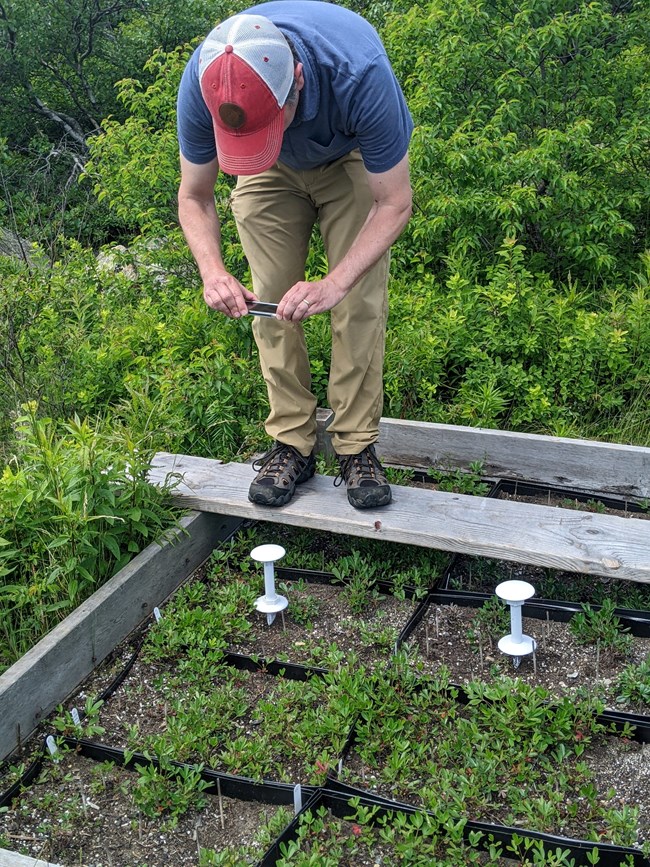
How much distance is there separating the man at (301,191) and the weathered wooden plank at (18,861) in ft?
5.14

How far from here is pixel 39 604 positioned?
2.94 m

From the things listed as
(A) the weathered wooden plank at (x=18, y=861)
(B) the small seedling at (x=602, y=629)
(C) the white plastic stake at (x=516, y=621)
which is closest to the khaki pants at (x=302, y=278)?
(C) the white plastic stake at (x=516, y=621)

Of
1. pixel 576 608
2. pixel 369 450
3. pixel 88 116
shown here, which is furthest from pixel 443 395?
pixel 88 116

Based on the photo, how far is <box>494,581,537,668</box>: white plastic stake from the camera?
2662mm

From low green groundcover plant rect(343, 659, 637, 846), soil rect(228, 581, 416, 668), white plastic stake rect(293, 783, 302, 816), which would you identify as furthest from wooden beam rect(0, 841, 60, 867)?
soil rect(228, 581, 416, 668)

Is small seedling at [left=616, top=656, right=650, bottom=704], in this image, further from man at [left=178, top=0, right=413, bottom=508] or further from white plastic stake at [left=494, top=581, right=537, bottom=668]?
man at [left=178, top=0, right=413, bottom=508]

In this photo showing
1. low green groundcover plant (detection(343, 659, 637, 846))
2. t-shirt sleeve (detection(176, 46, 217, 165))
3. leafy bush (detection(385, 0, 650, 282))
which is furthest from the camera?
leafy bush (detection(385, 0, 650, 282))

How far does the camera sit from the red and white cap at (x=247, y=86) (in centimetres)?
241

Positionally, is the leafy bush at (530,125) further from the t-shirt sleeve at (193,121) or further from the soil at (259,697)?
the soil at (259,697)

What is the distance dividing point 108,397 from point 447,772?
9.23 feet

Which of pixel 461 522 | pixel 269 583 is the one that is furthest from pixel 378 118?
pixel 269 583

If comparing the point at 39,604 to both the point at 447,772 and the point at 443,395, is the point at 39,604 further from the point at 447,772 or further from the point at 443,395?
the point at 443,395

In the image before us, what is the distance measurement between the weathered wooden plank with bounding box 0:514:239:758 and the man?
347 mm

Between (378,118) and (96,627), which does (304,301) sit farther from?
(96,627)
